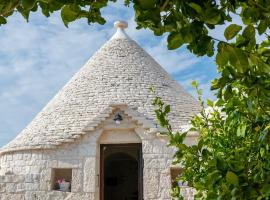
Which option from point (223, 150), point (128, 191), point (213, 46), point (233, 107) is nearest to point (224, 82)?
point (213, 46)

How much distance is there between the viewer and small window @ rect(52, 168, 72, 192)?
32.4 feet

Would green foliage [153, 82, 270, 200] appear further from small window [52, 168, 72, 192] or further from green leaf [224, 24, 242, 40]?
→ small window [52, 168, 72, 192]

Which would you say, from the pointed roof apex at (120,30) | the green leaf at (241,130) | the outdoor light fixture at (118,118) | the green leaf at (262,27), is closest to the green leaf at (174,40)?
the green leaf at (262,27)

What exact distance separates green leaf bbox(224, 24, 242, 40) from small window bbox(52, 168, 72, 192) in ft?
30.2

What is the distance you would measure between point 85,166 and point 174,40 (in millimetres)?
8892

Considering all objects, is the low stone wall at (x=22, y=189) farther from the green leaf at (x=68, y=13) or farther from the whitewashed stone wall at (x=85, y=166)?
the green leaf at (x=68, y=13)

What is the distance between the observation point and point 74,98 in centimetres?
1187

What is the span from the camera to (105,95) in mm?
11602

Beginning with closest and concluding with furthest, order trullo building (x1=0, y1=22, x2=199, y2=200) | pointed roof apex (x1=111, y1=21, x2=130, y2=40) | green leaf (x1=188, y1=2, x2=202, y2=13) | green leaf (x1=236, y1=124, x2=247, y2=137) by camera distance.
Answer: green leaf (x1=188, y1=2, x2=202, y2=13) → green leaf (x1=236, y1=124, x2=247, y2=137) → trullo building (x1=0, y1=22, x2=199, y2=200) → pointed roof apex (x1=111, y1=21, x2=130, y2=40)

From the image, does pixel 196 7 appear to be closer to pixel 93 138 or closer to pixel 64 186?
pixel 93 138

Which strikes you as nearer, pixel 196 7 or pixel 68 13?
pixel 196 7

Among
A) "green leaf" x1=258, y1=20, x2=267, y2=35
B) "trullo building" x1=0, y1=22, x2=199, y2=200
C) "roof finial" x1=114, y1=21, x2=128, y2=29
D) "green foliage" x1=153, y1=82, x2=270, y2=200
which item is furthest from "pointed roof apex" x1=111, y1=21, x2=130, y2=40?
"green leaf" x1=258, y1=20, x2=267, y2=35

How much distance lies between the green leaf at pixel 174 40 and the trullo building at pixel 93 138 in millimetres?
8555

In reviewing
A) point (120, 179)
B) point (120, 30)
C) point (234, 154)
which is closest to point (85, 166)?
point (120, 179)
